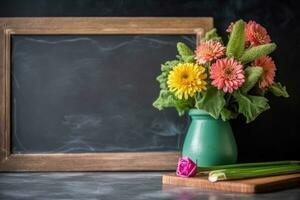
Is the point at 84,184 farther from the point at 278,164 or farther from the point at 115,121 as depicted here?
the point at 278,164

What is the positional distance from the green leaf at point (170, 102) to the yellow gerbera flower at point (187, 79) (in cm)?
6

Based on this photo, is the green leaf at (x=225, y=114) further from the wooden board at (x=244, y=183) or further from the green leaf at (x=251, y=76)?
the wooden board at (x=244, y=183)

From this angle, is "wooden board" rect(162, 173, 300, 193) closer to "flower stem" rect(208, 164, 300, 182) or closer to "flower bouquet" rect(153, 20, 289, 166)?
"flower stem" rect(208, 164, 300, 182)

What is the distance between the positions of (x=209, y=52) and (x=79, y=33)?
0.45 m

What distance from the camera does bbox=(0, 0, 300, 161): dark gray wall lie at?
1.64 m

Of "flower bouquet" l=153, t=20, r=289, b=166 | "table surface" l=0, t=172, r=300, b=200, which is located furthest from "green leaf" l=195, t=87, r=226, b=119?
"table surface" l=0, t=172, r=300, b=200

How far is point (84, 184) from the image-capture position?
1.30 m

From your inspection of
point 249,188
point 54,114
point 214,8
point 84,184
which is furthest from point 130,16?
point 249,188

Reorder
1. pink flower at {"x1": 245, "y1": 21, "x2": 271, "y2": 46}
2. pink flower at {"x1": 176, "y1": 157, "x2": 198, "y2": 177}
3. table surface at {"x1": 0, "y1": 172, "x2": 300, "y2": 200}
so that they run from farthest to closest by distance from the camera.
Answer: pink flower at {"x1": 245, "y1": 21, "x2": 271, "y2": 46} < pink flower at {"x1": 176, "y1": 157, "x2": 198, "y2": 177} < table surface at {"x1": 0, "y1": 172, "x2": 300, "y2": 200}

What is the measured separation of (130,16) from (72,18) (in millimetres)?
184

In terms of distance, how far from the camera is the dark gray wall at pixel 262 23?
164 cm

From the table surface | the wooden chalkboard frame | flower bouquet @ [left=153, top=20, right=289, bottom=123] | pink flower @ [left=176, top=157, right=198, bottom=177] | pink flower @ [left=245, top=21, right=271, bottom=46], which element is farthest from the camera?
the wooden chalkboard frame

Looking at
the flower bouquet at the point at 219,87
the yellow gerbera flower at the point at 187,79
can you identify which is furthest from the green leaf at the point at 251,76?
the yellow gerbera flower at the point at 187,79

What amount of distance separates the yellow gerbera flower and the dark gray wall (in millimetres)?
325
